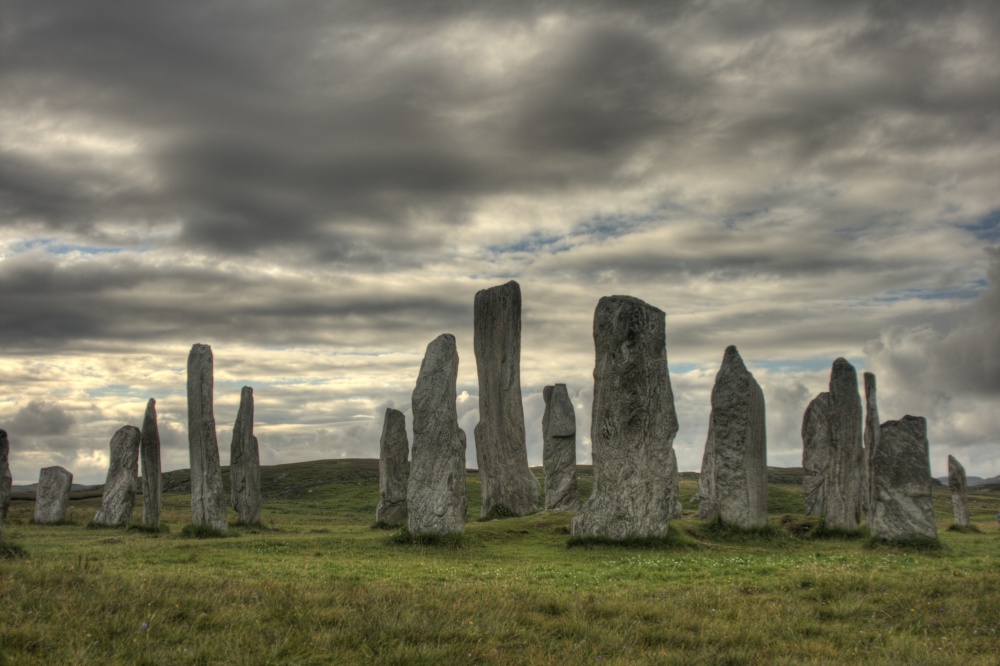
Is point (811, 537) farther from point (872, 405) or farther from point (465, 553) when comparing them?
point (465, 553)

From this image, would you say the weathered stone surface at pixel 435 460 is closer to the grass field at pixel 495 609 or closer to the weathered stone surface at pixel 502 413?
the grass field at pixel 495 609

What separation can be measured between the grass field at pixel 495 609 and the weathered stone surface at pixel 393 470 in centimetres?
1176

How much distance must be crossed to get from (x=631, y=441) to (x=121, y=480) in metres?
22.9

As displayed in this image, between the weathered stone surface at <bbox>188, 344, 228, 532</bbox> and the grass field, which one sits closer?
the grass field

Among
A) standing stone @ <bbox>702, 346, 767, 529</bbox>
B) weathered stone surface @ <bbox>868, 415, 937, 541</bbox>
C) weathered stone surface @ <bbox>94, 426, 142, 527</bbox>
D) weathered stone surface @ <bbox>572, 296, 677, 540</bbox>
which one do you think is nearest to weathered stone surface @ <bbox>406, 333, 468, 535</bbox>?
weathered stone surface @ <bbox>572, 296, 677, 540</bbox>

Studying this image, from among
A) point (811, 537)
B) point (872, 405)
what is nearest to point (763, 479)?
point (811, 537)

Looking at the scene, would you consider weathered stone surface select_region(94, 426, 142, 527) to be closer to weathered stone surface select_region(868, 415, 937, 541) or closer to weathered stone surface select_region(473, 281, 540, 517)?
weathered stone surface select_region(473, 281, 540, 517)

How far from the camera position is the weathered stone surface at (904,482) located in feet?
72.8

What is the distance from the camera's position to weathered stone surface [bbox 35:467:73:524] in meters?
35.1

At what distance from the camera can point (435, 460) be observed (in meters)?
23.3

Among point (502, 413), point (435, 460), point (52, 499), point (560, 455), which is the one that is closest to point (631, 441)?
point (435, 460)

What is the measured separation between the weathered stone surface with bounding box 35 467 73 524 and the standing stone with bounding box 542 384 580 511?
21229 mm

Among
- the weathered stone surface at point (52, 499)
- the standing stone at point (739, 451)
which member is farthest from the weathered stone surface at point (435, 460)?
the weathered stone surface at point (52, 499)

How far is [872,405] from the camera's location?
30625 mm
